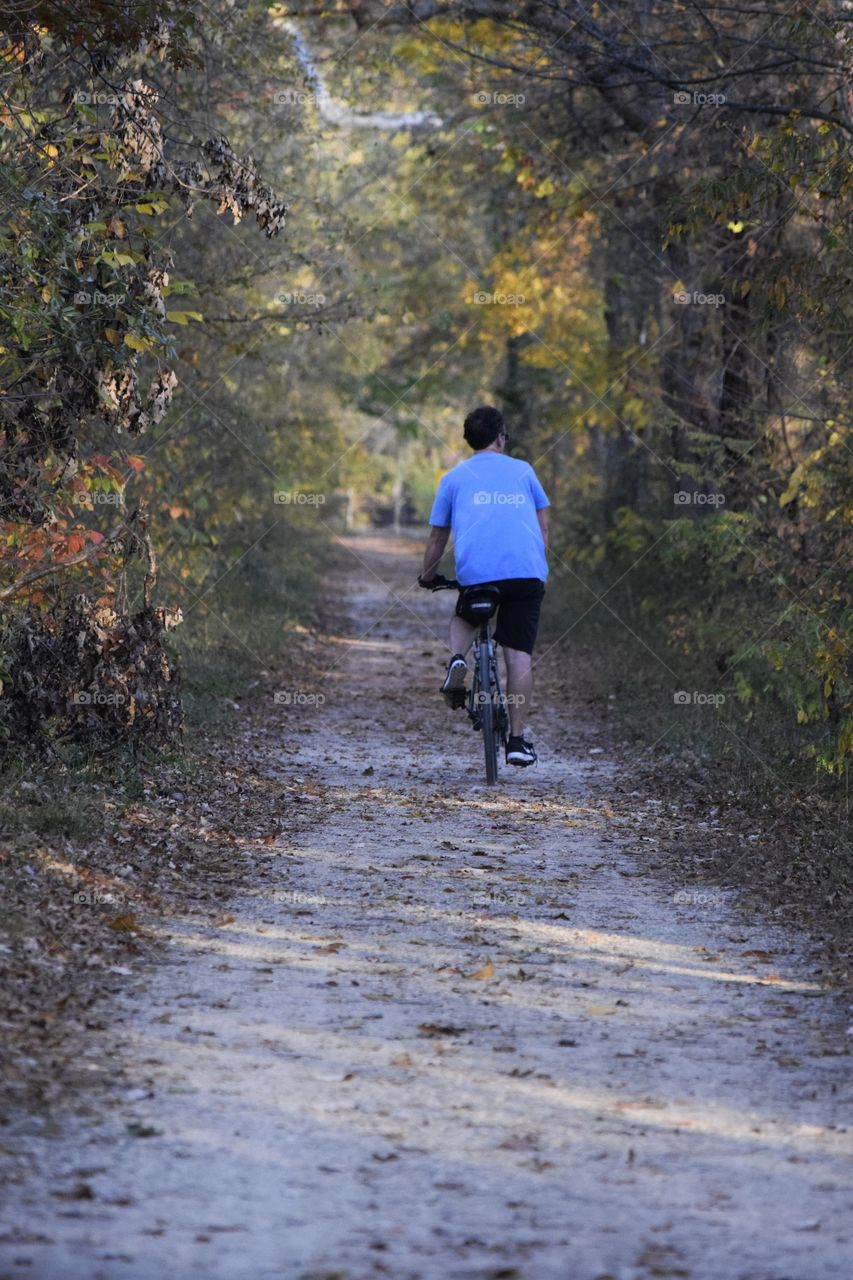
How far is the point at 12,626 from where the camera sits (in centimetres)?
834

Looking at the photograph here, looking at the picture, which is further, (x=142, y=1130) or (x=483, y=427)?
(x=483, y=427)

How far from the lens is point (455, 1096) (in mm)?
4625

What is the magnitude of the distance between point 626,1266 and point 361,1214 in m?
0.66

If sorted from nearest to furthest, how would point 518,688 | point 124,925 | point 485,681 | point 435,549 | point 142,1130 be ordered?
point 142,1130
point 124,925
point 485,681
point 518,688
point 435,549

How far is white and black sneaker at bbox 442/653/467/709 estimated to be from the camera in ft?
32.6

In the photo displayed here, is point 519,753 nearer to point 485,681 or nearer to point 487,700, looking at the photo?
point 487,700

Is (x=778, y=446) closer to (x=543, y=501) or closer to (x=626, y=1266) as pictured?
(x=543, y=501)

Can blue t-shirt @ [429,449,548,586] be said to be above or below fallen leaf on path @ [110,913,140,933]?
above

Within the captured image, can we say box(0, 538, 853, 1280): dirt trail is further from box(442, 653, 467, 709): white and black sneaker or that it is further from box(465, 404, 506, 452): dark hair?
box(465, 404, 506, 452): dark hair

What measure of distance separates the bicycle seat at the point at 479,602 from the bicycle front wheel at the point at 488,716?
0.81 feet

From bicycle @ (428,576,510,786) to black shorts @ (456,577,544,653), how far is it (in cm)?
9

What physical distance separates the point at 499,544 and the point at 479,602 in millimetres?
393

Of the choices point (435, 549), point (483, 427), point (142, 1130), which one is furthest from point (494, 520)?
point (142, 1130)

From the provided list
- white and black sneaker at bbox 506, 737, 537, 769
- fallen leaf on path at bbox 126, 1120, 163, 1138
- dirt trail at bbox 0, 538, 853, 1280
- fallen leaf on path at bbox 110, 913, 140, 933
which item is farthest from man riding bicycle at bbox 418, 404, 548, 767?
fallen leaf on path at bbox 126, 1120, 163, 1138
